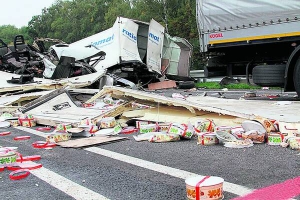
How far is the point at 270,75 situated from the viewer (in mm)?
7668

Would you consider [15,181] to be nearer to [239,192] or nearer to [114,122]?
[239,192]

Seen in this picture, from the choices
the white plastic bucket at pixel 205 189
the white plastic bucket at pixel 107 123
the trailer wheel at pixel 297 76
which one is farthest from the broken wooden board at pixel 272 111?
the white plastic bucket at pixel 205 189

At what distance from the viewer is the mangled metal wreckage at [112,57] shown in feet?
40.0

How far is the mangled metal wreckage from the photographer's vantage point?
40.0ft

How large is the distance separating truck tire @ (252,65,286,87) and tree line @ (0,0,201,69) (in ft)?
44.4

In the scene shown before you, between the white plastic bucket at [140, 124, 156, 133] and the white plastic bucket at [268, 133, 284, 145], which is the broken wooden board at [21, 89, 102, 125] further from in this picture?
the white plastic bucket at [268, 133, 284, 145]

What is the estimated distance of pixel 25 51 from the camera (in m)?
13.1

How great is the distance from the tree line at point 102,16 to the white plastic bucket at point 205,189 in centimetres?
1897

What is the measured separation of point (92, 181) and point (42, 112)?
4.46 meters

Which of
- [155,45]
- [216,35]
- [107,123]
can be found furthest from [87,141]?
[155,45]

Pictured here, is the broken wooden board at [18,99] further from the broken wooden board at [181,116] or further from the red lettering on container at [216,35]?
the red lettering on container at [216,35]

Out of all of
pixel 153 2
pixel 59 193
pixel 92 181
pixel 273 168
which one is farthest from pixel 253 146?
pixel 153 2

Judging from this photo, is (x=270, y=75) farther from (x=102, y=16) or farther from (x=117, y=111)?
(x=102, y=16)

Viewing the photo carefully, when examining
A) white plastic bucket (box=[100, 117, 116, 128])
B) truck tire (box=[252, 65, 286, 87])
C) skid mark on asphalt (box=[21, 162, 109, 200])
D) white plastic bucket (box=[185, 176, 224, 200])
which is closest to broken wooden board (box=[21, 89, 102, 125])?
white plastic bucket (box=[100, 117, 116, 128])
